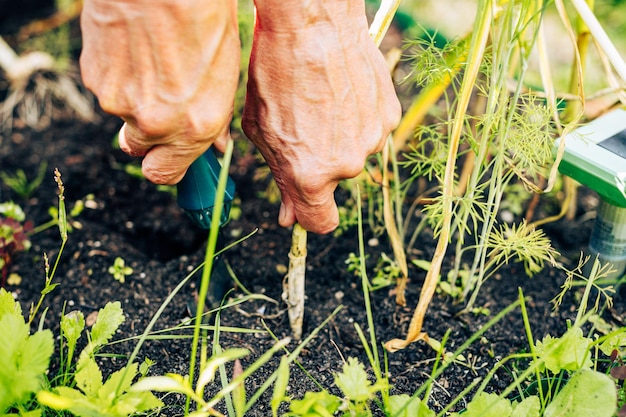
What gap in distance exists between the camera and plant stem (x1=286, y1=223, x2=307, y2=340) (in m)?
0.97

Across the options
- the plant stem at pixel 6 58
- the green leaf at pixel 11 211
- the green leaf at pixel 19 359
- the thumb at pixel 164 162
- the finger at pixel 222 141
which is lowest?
the green leaf at pixel 11 211

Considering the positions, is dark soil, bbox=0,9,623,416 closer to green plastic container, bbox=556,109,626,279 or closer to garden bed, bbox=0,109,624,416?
garden bed, bbox=0,109,624,416

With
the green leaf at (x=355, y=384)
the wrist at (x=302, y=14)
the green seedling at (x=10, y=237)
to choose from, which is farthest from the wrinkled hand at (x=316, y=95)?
the green seedling at (x=10, y=237)

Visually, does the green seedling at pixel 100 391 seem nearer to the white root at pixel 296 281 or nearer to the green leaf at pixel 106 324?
the green leaf at pixel 106 324

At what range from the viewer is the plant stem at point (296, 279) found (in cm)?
97

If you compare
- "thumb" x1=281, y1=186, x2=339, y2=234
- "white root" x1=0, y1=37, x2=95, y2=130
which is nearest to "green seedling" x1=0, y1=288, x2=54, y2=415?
"thumb" x1=281, y1=186, x2=339, y2=234

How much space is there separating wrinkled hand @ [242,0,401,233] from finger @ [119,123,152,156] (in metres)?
0.15

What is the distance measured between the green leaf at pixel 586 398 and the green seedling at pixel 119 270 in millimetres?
784

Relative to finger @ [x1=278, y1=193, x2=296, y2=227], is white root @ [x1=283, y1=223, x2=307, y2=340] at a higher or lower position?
lower

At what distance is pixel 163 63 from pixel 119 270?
2.13 ft

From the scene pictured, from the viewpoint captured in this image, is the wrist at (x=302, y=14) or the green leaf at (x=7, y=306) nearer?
the wrist at (x=302, y=14)

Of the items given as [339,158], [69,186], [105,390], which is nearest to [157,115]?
[339,158]

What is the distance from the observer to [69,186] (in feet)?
4.87

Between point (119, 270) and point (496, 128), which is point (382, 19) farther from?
point (119, 270)
